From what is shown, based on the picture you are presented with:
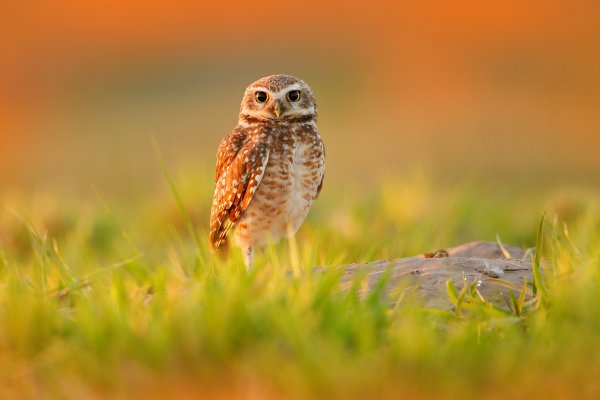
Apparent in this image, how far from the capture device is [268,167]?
5.14 meters

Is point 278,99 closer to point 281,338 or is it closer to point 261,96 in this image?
point 261,96

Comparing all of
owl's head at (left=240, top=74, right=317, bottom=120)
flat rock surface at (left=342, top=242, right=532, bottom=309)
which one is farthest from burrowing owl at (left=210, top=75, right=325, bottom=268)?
flat rock surface at (left=342, top=242, right=532, bottom=309)

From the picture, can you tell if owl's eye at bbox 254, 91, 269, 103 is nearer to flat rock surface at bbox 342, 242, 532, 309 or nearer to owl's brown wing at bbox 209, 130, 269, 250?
owl's brown wing at bbox 209, 130, 269, 250

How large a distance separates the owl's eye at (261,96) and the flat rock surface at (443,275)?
4.55 feet

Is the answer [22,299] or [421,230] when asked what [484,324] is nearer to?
[22,299]

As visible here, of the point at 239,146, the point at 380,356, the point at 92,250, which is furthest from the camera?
the point at 92,250

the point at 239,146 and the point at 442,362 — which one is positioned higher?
the point at 239,146

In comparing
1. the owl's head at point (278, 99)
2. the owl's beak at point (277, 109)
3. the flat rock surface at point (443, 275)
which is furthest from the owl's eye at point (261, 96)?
the flat rock surface at point (443, 275)

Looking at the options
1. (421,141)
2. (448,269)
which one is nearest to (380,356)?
(448,269)

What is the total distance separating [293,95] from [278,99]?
0.11 m

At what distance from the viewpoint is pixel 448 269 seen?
412 cm

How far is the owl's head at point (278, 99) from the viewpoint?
5.27 metres

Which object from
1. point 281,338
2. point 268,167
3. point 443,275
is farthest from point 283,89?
point 281,338

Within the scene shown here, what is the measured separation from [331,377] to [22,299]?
1228mm
